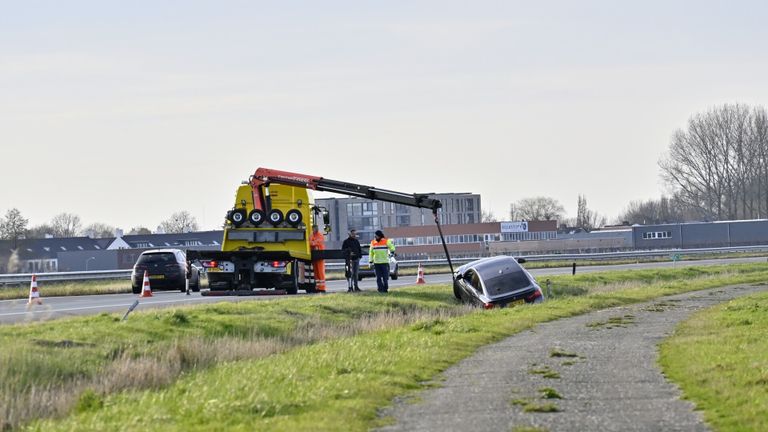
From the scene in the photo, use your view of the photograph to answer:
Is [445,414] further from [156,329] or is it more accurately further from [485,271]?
[485,271]

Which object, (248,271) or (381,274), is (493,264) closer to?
(381,274)

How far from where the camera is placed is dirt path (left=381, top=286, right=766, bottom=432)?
11781mm

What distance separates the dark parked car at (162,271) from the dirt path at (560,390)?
835 inches

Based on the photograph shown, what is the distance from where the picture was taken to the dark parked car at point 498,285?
32.4 meters

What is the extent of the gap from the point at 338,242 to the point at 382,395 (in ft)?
387

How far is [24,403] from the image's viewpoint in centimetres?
1453

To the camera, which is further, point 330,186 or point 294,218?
point 330,186

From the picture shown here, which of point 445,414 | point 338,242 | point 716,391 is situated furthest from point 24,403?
point 338,242

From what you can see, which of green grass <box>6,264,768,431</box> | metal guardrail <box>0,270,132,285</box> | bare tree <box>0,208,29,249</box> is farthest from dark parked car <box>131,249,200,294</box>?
bare tree <box>0,208,29,249</box>

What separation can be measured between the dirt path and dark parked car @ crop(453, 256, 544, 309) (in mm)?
8963

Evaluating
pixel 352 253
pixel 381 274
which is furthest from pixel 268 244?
pixel 381 274

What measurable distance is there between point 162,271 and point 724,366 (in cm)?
2884

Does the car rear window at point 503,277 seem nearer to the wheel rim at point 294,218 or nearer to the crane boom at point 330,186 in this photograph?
the crane boom at point 330,186

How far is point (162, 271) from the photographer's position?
4250cm
